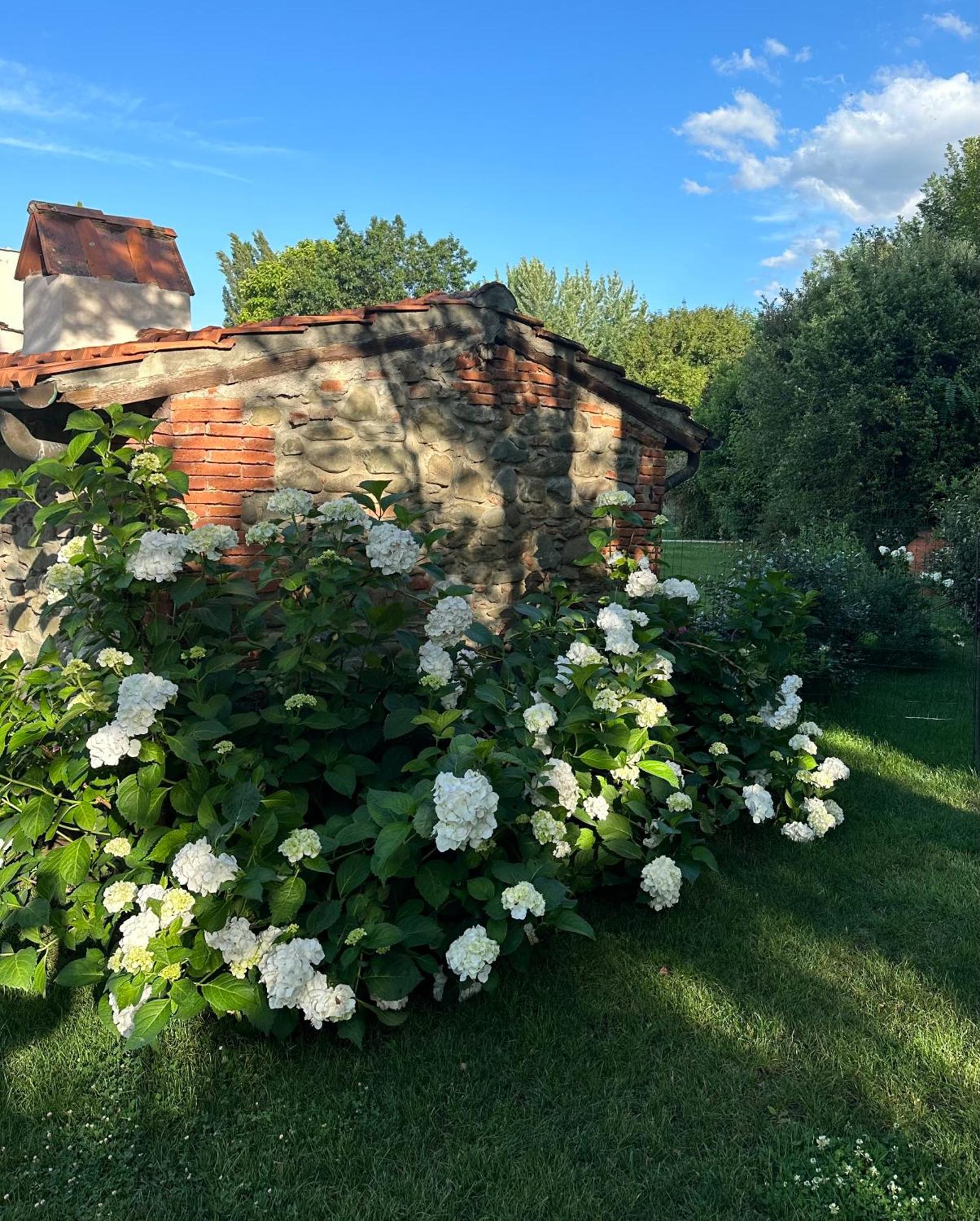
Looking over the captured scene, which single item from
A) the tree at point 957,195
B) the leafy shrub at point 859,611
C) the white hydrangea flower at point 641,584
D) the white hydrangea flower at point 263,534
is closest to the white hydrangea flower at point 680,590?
the white hydrangea flower at point 641,584

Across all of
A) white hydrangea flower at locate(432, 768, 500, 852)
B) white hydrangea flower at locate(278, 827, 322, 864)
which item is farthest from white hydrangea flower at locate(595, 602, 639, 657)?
white hydrangea flower at locate(278, 827, 322, 864)

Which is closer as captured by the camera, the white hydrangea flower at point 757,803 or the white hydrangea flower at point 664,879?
the white hydrangea flower at point 664,879

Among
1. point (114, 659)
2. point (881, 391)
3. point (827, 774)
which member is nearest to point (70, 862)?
point (114, 659)

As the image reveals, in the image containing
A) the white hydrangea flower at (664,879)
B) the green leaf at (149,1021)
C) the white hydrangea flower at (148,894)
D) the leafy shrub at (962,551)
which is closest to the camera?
the green leaf at (149,1021)

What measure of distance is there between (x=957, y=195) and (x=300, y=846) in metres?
25.2

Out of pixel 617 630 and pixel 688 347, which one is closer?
pixel 617 630

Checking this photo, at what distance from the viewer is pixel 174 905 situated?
250 cm

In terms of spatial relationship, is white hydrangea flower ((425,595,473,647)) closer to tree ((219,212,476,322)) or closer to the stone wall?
the stone wall

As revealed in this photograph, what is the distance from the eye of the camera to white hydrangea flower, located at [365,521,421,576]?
3.35 metres

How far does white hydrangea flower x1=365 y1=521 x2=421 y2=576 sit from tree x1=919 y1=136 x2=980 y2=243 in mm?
19716

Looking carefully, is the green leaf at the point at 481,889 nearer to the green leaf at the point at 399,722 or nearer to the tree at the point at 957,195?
the green leaf at the point at 399,722

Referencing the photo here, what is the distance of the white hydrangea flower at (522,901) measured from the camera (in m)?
2.58

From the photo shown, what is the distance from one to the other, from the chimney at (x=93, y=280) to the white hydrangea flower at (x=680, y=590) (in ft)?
13.4

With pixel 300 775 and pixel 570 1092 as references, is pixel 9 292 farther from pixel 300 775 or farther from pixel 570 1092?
pixel 570 1092
